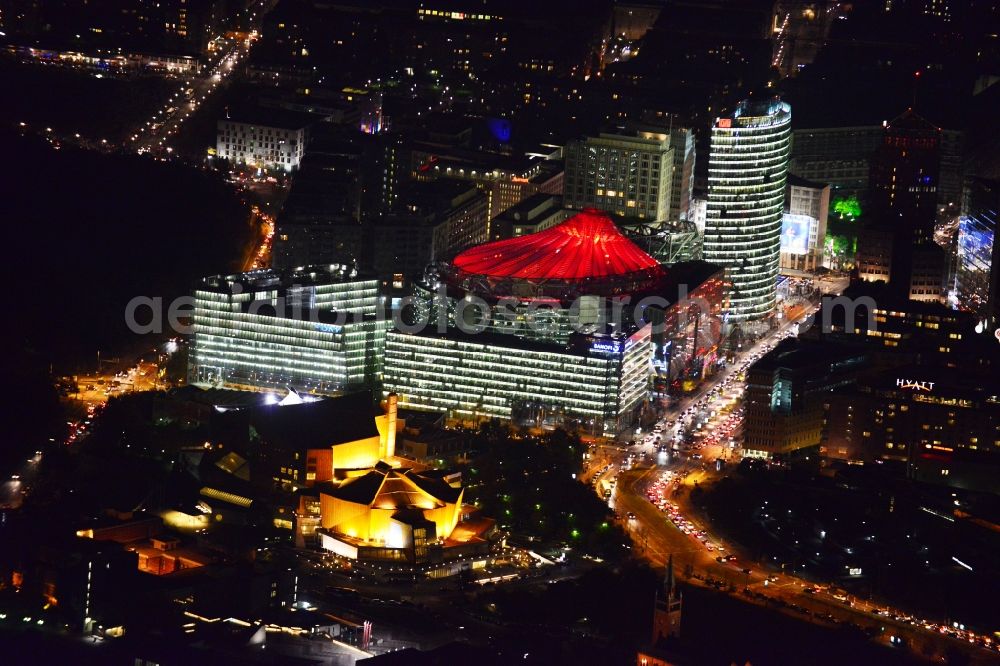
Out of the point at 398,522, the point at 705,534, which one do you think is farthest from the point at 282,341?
the point at 705,534

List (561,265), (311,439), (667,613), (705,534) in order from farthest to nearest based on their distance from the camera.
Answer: (561,265) → (311,439) → (705,534) → (667,613)

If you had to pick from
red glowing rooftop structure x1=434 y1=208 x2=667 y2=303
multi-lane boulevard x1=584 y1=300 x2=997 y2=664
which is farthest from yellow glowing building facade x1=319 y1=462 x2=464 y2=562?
red glowing rooftop structure x1=434 y1=208 x2=667 y2=303

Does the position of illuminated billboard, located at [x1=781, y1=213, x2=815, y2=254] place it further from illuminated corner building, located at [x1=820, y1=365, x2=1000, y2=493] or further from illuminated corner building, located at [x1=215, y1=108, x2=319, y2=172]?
illuminated corner building, located at [x1=820, y1=365, x2=1000, y2=493]

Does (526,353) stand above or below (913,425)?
above

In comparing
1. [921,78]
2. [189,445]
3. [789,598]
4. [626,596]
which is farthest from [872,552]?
[921,78]

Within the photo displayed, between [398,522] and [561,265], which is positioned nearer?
[398,522]

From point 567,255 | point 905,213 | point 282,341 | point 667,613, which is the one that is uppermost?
point 905,213

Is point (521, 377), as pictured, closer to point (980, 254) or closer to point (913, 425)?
point (913, 425)
